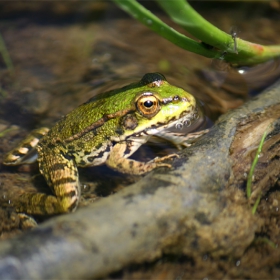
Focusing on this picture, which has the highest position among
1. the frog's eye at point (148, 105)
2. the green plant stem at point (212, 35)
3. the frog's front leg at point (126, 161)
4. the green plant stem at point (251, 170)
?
the green plant stem at point (212, 35)

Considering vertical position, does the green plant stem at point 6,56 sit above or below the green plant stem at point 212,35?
below

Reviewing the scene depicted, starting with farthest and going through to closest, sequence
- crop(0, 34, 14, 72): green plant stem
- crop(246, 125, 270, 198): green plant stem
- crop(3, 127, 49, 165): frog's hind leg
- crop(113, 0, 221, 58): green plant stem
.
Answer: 1. crop(0, 34, 14, 72): green plant stem
2. crop(3, 127, 49, 165): frog's hind leg
3. crop(113, 0, 221, 58): green plant stem
4. crop(246, 125, 270, 198): green plant stem

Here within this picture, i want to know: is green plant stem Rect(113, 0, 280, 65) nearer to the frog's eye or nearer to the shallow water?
the frog's eye

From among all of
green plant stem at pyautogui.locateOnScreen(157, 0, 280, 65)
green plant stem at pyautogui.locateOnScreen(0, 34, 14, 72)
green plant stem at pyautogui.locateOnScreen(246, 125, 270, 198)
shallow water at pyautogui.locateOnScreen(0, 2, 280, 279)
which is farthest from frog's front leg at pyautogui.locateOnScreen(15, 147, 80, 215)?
green plant stem at pyautogui.locateOnScreen(0, 34, 14, 72)

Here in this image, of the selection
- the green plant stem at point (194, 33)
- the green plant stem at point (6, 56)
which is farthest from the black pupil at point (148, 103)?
the green plant stem at point (6, 56)

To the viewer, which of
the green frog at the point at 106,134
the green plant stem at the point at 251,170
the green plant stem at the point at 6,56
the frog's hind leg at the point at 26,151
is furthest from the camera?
the green plant stem at the point at 6,56

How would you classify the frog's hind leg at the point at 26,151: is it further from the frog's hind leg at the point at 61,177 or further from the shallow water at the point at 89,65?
the frog's hind leg at the point at 61,177

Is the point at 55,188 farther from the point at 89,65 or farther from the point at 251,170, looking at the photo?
the point at 89,65

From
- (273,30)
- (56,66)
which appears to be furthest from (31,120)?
(273,30)

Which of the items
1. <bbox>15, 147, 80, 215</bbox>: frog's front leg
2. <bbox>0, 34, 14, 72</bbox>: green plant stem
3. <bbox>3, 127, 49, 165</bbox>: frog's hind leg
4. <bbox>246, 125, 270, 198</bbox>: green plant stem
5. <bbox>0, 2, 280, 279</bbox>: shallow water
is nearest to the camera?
<bbox>246, 125, 270, 198</bbox>: green plant stem
